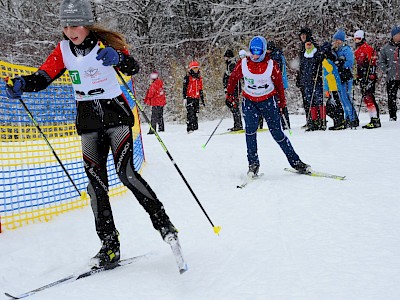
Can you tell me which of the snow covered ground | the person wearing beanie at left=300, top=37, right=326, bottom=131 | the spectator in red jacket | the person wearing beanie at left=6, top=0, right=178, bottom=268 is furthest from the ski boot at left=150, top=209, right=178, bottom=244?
the spectator in red jacket

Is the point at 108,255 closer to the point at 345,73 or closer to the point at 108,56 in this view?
the point at 108,56

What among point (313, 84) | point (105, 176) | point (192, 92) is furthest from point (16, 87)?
point (192, 92)

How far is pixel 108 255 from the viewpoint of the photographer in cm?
340

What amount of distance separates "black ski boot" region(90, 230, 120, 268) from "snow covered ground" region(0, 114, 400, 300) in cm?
15

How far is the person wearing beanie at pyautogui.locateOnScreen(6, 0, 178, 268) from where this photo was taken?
322 cm

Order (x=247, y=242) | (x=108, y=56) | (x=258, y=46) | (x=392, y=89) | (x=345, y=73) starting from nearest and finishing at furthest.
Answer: (x=108, y=56)
(x=247, y=242)
(x=258, y=46)
(x=345, y=73)
(x=392, y=89)

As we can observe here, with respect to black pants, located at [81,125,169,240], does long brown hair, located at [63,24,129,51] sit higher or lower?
higher

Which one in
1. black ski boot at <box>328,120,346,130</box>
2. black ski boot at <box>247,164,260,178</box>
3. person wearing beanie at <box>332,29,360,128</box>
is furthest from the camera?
black ski boot at <box>328,120,346,130</box>

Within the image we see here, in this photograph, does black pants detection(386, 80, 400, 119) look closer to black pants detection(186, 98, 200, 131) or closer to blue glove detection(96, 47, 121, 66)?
black pants detection(186, 98, 200, 131)

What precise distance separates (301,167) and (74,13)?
13.0ft

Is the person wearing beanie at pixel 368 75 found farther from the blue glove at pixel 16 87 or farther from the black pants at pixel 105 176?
the blue glove at pixel 16 87

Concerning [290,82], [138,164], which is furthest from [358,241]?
[290,82]

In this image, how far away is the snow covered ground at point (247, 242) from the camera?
2859mm

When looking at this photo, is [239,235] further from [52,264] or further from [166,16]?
[166,16]
